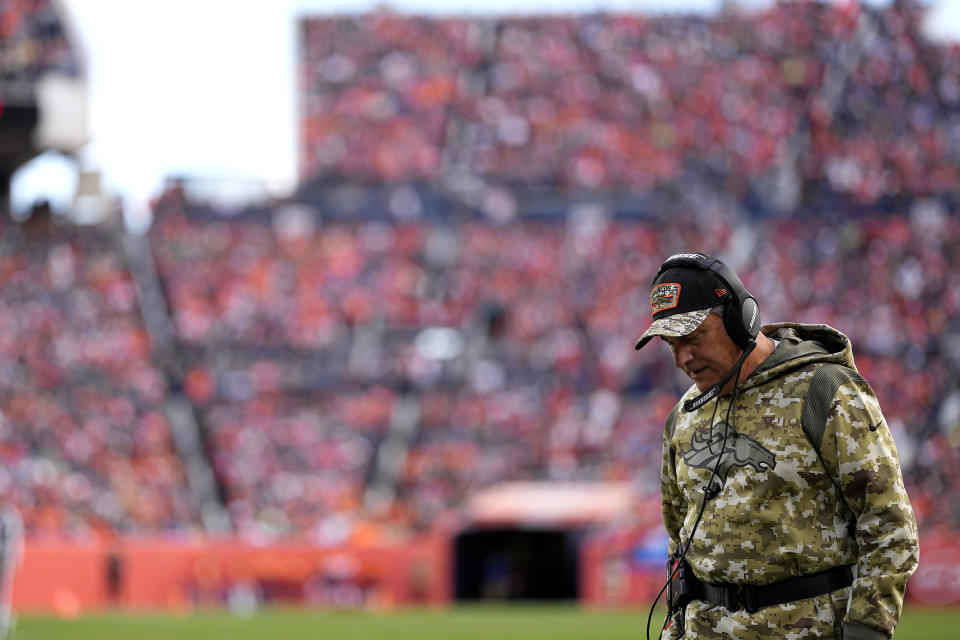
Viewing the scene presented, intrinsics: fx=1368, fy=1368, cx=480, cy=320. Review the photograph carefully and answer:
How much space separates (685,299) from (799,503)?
25.3 inches

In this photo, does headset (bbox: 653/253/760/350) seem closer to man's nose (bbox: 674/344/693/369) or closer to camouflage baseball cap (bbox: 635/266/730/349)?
camouflage baseball cap (bbox: 635/266/730/349)

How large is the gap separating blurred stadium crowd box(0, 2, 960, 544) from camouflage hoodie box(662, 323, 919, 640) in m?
20.2

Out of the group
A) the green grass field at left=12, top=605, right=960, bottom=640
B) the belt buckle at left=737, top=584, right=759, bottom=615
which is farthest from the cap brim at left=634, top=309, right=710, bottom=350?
the green grass field at left=12, top=605, right=960, bottom=640

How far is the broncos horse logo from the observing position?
377cm

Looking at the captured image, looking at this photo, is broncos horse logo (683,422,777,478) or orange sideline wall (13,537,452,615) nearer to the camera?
broncos horse logo (683,422,777,478)

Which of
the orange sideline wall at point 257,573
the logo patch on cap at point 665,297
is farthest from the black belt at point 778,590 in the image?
the orange sideline wall at point 257,573

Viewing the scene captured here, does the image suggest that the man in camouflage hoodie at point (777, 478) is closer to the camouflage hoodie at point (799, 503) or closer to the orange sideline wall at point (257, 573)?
the camouflage hoodie at point (799, 503)

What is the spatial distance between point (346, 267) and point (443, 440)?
6.21 metres

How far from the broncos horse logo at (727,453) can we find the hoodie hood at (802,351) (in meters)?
0.15

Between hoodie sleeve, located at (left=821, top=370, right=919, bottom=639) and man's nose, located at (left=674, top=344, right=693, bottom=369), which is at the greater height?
man's nose, located at (left=674, top=344, right=693, bottom=369)

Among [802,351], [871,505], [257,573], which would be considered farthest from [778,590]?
[257,573]

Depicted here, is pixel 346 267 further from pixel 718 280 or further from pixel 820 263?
pixel 718 280

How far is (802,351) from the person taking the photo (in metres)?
3.85

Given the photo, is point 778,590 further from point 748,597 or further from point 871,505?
point 871,505
